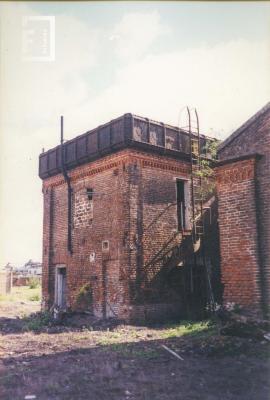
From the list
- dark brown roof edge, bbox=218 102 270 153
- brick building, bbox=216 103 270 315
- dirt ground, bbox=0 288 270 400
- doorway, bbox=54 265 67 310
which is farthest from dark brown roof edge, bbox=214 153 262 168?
doorway, bbox=54 265 67 310

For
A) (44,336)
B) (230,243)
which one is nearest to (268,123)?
(230,243)

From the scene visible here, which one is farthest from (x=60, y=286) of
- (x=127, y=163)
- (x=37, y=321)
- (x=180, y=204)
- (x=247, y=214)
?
(x=247, y=214)

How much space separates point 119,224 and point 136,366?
7.06 m

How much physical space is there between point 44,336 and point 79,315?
115 inches

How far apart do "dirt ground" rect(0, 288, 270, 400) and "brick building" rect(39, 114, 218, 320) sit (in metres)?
2.33

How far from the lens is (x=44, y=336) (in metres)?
12.8

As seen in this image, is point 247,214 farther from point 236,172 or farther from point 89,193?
point 89,193

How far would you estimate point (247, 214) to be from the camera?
9984 mm

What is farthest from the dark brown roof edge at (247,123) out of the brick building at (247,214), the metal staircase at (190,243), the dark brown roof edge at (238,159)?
the metal staircase at (190,243)

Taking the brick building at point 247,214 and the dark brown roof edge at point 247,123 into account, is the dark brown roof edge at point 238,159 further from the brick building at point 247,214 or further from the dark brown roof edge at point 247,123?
the dark brown roof edge at point 247,123

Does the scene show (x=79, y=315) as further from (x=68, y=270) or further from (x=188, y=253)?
(x=188, y=253)

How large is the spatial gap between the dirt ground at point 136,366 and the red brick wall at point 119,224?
2371 millimetres

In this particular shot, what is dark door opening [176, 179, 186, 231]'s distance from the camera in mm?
16406

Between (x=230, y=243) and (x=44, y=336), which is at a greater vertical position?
(x=230, y=243)
